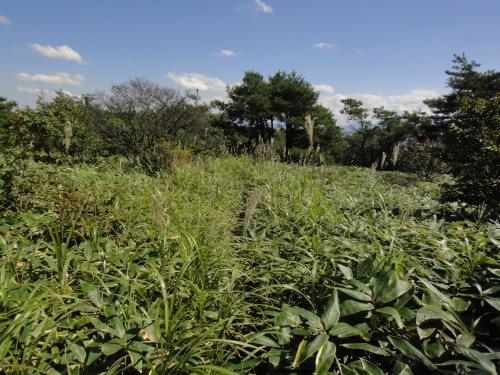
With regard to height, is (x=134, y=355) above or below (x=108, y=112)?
below

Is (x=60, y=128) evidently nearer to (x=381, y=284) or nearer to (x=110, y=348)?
(x=110, y=348)

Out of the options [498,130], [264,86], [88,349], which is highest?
[264,86]

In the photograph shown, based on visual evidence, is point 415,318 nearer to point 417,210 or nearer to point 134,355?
point 134,355

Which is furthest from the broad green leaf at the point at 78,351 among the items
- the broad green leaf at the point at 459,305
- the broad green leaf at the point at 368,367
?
the broad green leaf at the point at 459,305

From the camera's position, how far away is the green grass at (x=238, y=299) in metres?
1.23

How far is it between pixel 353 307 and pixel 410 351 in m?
0.25

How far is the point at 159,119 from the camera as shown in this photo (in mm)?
8961

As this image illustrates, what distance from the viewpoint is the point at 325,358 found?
115 centimetres

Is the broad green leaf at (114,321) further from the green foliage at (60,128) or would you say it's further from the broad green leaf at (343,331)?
the green foliage at (60,128)

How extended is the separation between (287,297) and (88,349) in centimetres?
115

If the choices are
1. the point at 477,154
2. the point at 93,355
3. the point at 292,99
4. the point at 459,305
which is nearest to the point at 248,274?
the point at 93,355

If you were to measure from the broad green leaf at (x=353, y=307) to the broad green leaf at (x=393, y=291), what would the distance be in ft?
0.19

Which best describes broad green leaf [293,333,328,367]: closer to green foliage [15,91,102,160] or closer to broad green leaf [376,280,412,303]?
broad green leaf [376,280,412,303]

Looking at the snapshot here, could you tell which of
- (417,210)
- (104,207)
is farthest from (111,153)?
(417,210)
